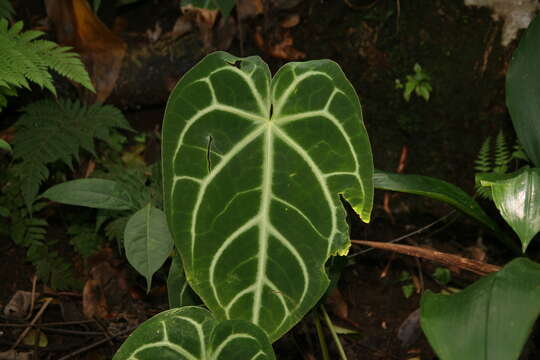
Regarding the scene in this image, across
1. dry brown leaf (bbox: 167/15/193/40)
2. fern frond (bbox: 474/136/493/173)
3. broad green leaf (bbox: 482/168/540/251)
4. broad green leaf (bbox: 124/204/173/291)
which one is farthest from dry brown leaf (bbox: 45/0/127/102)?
broad green leaf (bbox: 482/168/540/251)

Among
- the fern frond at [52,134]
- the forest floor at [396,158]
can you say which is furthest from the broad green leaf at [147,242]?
the forest floor at [396,158]

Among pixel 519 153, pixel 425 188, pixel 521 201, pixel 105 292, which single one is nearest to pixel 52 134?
pixel 105 292

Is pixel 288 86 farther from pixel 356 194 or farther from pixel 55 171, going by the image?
pixel 55 171

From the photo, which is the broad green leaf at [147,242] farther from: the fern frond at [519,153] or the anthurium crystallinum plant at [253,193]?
the fern frond at [519,153]

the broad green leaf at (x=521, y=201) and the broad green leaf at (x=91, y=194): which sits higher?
the broad green leaf at (x=521, y=201)

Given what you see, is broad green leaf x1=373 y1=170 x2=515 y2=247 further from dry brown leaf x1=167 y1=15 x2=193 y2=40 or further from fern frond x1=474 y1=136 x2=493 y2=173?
dry brown leaf x1=167 y1=15 x2=193 y2=40

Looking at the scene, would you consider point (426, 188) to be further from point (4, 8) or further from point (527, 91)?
point (4, 8)

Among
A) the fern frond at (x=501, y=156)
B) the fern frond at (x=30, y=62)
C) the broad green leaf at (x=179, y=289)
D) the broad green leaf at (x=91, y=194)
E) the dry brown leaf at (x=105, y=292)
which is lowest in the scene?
the dry brown leaf at (x=105, y=292)
